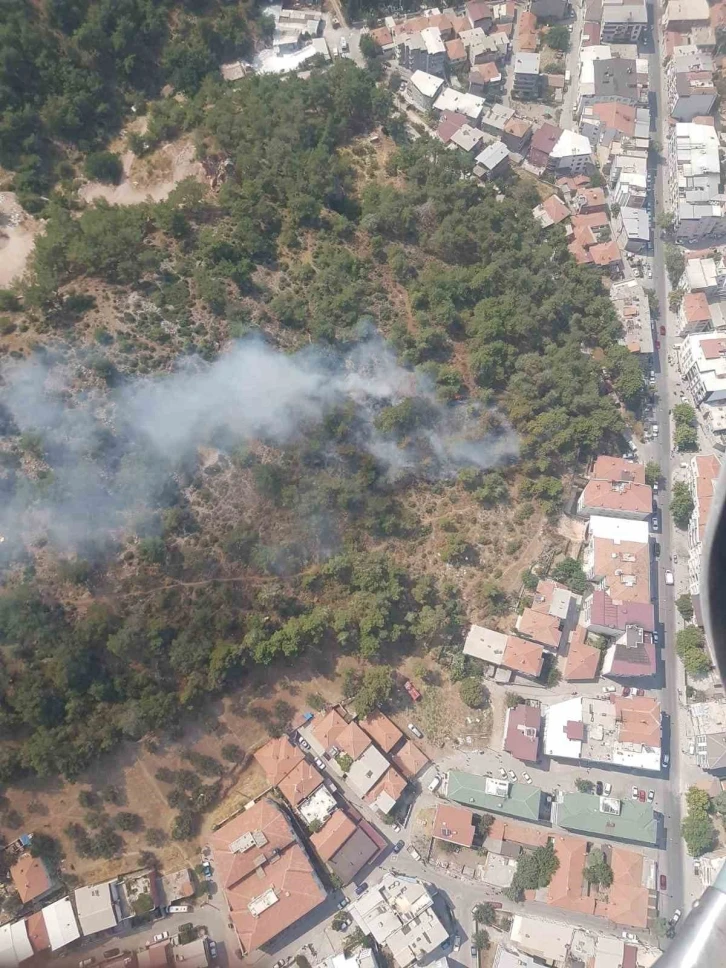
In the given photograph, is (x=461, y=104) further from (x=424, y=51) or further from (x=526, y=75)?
(x=526, y=75)

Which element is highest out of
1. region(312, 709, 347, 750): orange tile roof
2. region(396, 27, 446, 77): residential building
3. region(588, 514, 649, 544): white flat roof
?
region(396, 27, 446, 77): residential building

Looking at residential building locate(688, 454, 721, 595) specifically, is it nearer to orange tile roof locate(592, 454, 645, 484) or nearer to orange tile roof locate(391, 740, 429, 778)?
orange tile roof locate(592, 454, 645, 484)

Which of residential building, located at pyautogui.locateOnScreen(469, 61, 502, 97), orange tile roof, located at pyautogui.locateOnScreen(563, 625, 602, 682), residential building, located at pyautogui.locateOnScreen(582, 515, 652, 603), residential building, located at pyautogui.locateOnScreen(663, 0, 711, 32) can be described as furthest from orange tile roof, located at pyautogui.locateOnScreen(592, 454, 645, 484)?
residential building, located at pyautogui.locateOnScreen(663, 0, 711, 32)

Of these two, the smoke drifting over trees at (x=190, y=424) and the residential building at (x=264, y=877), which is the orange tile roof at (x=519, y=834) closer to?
the residential building at (x=264, y=877)

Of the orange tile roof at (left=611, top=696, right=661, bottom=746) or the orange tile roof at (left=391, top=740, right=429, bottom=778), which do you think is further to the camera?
the orange tile roof at (left=391, top=740, right=429, bottom=778)

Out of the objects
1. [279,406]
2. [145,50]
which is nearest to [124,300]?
[279,406]

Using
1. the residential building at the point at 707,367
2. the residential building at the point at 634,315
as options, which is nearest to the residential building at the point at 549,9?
the residential building at the point at 634,315

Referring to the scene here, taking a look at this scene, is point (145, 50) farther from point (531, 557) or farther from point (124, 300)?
point (531, 557)
